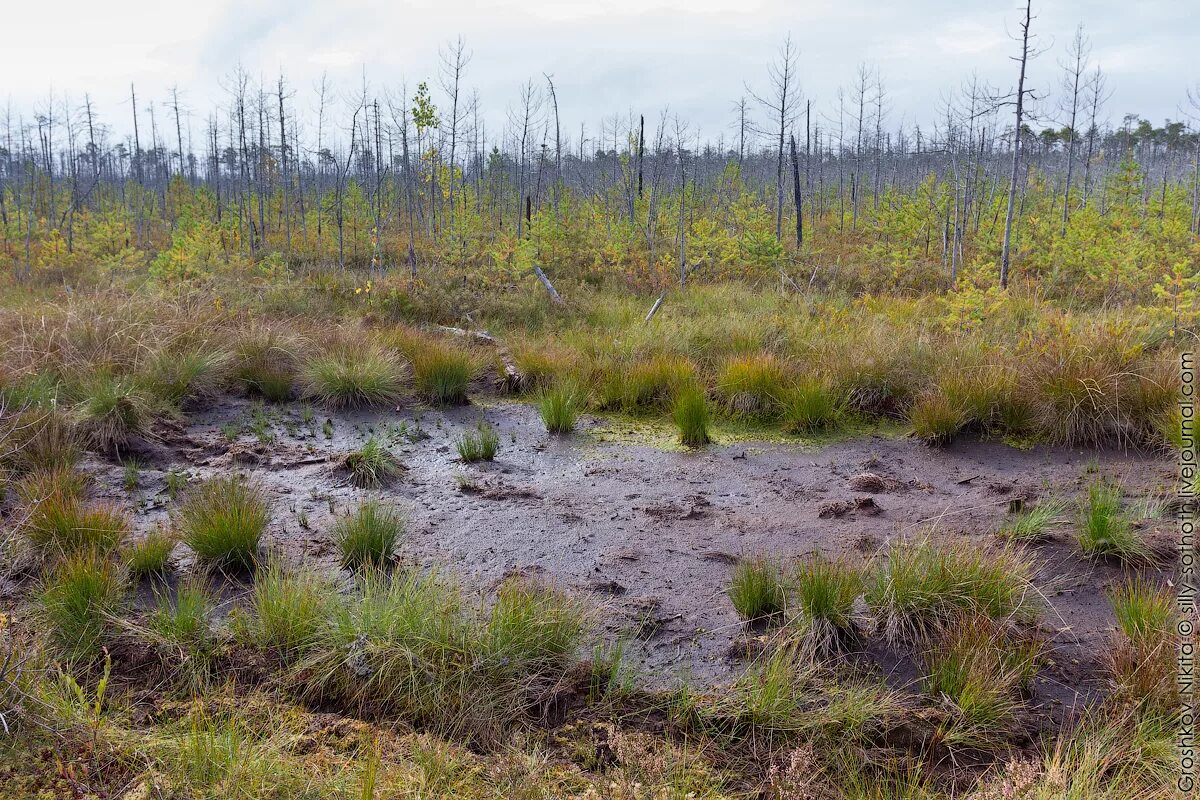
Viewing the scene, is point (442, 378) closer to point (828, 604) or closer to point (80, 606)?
point (80, 606)

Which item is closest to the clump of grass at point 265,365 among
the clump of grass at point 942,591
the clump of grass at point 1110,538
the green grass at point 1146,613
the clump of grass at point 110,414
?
the clump of grass at point 110,414

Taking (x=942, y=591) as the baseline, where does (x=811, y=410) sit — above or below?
above

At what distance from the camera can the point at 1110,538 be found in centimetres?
397

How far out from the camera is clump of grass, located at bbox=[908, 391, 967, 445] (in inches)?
239

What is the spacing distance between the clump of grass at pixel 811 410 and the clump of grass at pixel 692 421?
0.85m

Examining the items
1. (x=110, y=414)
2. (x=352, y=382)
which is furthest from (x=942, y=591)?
(x=110, y=414)

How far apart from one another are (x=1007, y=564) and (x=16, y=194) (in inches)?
1560

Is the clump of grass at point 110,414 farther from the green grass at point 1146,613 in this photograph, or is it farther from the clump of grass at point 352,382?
the green grass at point 1146,613

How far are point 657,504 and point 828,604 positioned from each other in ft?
6.31

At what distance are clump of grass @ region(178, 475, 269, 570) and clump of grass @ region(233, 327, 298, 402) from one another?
332 centimetres

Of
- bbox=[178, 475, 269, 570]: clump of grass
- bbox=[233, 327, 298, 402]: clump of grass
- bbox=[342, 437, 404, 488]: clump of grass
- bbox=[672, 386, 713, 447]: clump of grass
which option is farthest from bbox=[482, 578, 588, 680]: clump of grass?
bbox=[233, 327, 298, 402]: clump of grass

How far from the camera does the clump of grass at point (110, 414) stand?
18.6 ft

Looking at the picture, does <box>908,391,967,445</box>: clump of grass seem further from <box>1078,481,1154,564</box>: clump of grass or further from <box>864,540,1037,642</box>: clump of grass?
<box>864,540,1037,642</box>: clump of grass

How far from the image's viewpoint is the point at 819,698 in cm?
279
